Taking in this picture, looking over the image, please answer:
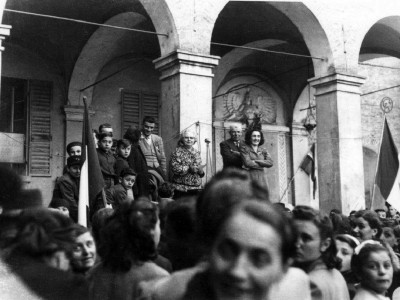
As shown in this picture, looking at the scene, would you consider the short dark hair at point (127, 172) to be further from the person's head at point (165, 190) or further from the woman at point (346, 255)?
the woman at point (346, 255)

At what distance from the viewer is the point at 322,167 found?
10312 mm

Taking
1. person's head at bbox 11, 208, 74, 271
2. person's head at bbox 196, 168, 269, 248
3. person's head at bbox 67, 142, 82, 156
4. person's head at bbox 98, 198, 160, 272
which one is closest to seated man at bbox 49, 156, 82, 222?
person's head at bbox 67, 142, 82, 156

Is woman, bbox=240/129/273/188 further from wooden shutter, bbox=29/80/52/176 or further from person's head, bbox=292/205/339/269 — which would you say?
person's head, bbox=292/205/339/269

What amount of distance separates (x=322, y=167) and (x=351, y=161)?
1.64ft

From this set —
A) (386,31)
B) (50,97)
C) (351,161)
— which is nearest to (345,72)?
(351,161)

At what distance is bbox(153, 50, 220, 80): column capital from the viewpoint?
8.55 m

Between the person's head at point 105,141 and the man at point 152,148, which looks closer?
the person's head at point 105,141

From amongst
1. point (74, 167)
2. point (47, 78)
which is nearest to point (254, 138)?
point (74, 167)

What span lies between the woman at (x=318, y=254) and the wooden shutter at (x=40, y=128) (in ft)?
31.8

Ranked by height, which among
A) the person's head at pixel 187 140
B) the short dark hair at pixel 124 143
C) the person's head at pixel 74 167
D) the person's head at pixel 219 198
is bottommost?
the person's head at pixel 219 198

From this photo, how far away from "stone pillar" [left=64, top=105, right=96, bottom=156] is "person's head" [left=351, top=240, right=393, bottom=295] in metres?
9.32

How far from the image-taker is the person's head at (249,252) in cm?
135

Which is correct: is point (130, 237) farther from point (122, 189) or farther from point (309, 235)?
point (122, 189)

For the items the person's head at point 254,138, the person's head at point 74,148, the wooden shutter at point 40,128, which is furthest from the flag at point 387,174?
the wooden shutter at point 40,128
